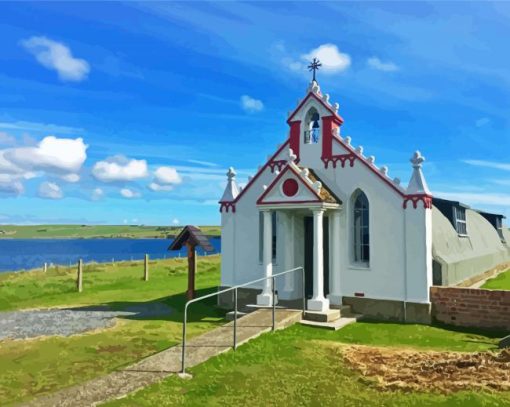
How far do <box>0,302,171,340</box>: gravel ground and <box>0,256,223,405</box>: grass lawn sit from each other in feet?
2.20

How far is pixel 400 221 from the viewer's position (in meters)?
15.2

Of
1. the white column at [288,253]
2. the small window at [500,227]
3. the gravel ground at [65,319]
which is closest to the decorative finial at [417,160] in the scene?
the white column at [288,253]

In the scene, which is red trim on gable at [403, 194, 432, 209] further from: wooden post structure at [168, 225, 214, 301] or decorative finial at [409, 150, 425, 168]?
wooden post structure at [168, 225, 214, 301]

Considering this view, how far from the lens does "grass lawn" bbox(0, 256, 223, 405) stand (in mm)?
9875

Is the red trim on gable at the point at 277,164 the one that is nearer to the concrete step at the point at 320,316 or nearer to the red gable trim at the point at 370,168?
the red gable trim at the point at 370,168

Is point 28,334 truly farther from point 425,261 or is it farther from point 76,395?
point 425,261

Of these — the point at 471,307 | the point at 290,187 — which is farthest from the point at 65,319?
the point at 471,307

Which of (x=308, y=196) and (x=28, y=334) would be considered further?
(x=308, y=196)

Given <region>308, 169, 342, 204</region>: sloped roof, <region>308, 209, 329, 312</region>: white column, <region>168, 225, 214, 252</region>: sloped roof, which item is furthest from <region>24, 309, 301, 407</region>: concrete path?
<region>168, 225, 214, 252</region>: sloped roof

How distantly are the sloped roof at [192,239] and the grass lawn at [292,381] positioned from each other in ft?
22.5

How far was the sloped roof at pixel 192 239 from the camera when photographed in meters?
18.6

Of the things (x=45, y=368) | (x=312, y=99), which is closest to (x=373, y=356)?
(x=45, y=368)

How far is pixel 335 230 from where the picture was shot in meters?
16.0

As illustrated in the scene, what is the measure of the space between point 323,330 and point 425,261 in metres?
4.17
